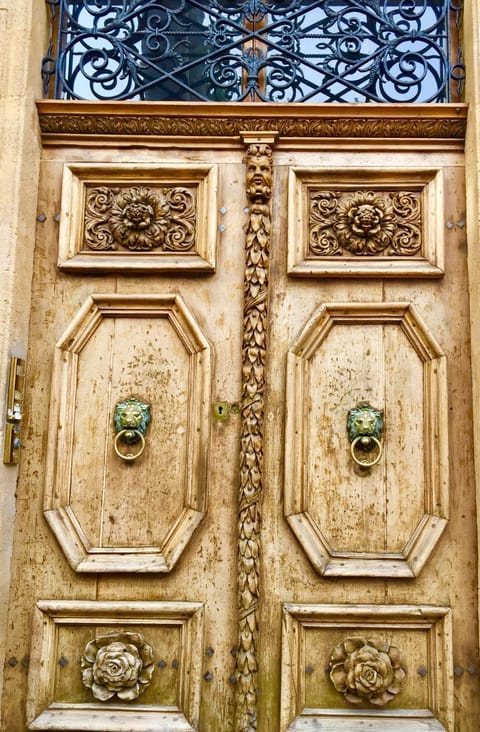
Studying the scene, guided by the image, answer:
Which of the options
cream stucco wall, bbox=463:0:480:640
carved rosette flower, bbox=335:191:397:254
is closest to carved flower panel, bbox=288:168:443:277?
carved rosette flower, bbox=335:191:397:254

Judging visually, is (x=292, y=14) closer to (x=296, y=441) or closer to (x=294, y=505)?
(x=296, y=441)

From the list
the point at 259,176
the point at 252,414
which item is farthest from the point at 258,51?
the point at 252,414

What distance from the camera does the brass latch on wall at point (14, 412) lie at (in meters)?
2.21

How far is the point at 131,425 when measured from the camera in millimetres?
2266

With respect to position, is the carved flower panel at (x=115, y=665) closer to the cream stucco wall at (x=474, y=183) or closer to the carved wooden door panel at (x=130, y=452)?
the carved wooden door panel at (x=130, y=452)

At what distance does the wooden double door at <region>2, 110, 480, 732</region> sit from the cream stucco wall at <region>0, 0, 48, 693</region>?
0.22 feet

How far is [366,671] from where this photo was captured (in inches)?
83.1

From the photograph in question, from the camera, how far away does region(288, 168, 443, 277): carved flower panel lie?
2.35 m

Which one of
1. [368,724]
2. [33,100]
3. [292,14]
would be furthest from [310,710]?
[292,14]

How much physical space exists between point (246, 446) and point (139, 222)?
86cm

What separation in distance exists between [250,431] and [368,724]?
38.7 inches

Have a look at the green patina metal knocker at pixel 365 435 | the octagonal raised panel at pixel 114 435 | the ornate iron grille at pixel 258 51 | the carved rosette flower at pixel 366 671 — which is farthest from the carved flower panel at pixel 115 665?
the ornate iron grille at pixel 258 51

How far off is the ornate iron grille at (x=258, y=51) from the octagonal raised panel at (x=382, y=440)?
845 mm

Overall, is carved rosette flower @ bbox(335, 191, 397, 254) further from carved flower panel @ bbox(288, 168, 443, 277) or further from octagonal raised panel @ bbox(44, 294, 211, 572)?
octagonal raised panel @ bbox(44, 294, 211, 572)
